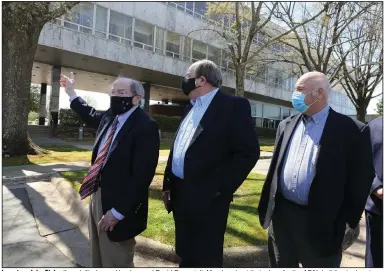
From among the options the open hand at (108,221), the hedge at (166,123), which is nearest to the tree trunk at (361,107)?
the hedge at (166,123)

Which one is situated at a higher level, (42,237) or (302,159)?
(302,159)

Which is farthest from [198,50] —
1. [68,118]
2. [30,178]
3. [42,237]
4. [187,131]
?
[187,131]

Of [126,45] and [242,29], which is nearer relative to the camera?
[242,29]

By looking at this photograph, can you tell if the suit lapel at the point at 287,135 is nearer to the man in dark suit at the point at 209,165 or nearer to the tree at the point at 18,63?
the man in dark suit at the point at 209,165

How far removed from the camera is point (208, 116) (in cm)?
272

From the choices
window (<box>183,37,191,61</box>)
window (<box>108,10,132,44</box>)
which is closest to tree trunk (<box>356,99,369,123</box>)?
window (<box>183,37,191,61</box>)

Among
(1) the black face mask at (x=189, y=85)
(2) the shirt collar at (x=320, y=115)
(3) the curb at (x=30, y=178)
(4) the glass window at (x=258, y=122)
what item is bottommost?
(3) the curb at (x=30, y=178)

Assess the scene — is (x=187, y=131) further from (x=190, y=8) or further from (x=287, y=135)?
(x=190, y=8)

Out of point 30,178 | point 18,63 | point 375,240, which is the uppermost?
point 18,63

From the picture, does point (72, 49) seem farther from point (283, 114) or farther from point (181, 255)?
point (283, 114)

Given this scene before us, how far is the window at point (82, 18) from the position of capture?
2056cm

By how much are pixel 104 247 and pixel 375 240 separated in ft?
7.73

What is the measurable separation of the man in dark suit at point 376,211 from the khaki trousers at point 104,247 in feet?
6.96

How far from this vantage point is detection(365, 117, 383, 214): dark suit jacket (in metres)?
2.89
